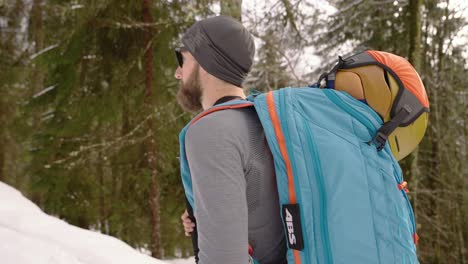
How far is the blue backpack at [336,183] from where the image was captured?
115cm

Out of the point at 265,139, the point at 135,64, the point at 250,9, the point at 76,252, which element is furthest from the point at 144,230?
the point at 265,139

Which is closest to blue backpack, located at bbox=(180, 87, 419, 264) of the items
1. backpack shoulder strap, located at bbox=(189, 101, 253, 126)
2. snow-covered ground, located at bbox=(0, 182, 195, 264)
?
backpack shoulder strap, located at bbox=(189, 101, 253, 126)

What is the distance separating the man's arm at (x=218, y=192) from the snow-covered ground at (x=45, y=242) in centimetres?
234

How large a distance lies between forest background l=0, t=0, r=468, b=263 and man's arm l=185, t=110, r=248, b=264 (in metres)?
5.00

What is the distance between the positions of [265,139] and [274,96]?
15cm

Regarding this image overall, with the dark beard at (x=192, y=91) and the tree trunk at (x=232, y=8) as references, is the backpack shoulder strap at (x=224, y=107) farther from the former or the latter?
the tree trunk at (x=232, y=8)

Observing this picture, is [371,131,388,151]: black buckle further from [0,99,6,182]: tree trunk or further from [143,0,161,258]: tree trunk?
[0,99,6,182]: tree trunk

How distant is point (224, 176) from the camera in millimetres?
1149

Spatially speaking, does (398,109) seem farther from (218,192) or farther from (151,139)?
(151,139)

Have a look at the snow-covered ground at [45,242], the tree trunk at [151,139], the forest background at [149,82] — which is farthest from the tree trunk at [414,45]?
the snow-covered ground at [45,242]

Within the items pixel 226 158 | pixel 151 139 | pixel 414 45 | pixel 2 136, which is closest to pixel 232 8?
pixel 151 139

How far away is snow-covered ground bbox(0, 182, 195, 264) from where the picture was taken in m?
3.05

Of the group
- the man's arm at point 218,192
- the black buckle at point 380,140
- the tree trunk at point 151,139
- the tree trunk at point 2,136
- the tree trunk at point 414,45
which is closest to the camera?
the man's arm at point 218,192

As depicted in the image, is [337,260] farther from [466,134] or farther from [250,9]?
[466,134]
